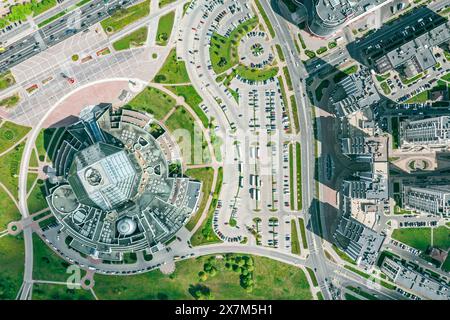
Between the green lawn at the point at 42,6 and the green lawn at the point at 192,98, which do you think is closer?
the green lawn at the point at 42,6

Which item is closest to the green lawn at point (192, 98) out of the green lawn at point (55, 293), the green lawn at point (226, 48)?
the green lawn at point (226, 48)

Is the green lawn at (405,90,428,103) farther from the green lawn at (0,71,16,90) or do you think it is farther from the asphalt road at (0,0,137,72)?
the green lawn at (0,71,16,90)

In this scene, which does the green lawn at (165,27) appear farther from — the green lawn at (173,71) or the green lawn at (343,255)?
the green lawn at (343,255)

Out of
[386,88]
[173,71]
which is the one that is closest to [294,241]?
[386,88]

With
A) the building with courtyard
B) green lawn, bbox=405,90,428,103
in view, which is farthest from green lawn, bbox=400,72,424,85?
the building with courtyard

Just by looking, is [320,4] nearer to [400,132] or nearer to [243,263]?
[400,132]
